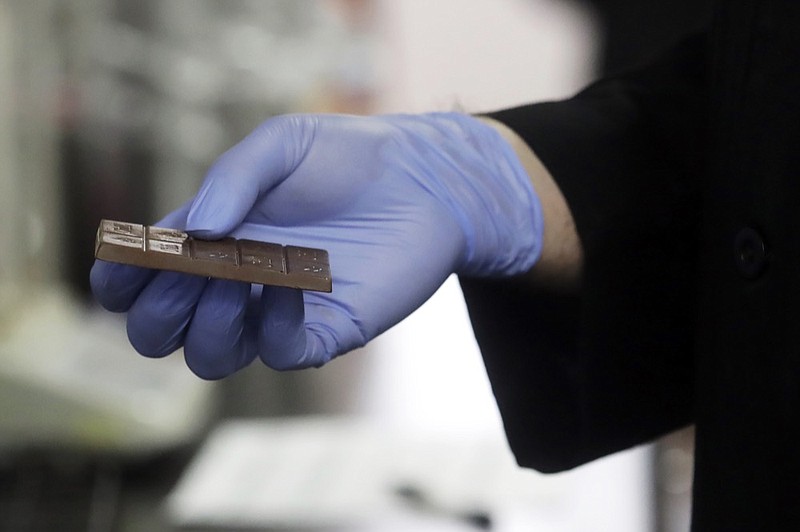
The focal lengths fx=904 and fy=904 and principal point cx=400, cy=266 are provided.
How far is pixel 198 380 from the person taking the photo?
1.35 meters

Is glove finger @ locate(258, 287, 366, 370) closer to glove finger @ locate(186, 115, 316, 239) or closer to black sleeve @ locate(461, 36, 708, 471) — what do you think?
glove finger @ locate(186, 115, 316, 239)

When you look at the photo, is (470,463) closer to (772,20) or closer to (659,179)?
(659,179)

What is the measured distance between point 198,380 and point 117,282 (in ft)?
2.80

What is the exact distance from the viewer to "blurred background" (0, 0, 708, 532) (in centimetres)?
115

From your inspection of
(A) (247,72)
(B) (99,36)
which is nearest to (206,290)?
(B) (99,36)

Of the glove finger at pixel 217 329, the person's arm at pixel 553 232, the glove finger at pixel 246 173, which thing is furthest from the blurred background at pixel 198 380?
the glove finger at pixel 217 329

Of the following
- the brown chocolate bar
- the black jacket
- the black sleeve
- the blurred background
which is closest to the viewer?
the brown chocolate bar

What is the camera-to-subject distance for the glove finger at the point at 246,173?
0.51m

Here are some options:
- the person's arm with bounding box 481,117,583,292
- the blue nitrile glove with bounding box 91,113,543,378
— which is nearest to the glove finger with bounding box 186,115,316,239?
the blue nitrile glove with bounding box 91,113,543,378

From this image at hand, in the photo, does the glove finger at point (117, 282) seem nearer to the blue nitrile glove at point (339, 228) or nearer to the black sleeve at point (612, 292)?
the blue nitrile glove at point (339, 228)

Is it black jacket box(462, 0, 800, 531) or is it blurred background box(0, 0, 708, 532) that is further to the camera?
blurred background box(0, 0, 708, 532)

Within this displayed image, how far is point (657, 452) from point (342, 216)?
0.86 metres

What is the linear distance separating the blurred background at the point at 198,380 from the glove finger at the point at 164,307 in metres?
0.32

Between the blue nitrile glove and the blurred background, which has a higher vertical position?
the blue nitrile glove
